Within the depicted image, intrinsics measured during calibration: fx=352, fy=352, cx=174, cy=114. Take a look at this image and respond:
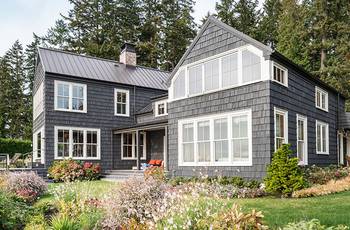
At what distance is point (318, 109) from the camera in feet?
54.4

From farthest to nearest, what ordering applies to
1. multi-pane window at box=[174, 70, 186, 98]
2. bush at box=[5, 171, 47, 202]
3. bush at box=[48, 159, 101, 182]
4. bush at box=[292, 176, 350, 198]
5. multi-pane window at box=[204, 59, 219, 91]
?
bush at box=[48, 159, 101, 182] → multi-pane window at box=[174, 70, 186, 98] → multi-pane window at box=[204, 59, 219, 91] → bush at box=[5, 171, 47, 202] → bush at box=[292, 176, 350, 198]

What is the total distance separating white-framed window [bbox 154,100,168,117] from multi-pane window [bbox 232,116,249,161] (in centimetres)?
762

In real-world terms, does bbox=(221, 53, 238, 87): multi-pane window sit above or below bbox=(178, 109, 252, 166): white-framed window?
above

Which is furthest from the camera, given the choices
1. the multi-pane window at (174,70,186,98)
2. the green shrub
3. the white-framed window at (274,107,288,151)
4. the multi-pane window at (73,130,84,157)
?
the multi-pane window at (73,130,84,157)

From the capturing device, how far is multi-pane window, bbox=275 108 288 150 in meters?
12.4

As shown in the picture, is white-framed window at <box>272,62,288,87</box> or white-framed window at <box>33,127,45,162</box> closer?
white-framed window at <box>272,62,288,87</box>

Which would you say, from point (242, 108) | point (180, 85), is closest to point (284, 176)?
point (242, 108)

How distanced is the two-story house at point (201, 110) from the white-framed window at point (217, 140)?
0.12 ft

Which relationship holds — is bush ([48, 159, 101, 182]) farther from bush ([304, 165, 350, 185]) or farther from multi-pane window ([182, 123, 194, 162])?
bush ([304, 165, 350, 185])

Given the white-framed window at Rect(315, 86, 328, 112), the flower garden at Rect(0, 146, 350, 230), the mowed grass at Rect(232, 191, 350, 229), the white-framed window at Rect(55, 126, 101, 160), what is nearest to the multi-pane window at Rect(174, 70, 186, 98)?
the flower garden at Rect(0, 146, 350, 230)

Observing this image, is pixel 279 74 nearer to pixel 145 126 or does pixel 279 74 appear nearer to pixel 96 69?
pixel 145 126

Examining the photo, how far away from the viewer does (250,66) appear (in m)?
12.6

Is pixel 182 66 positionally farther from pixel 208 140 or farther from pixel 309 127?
pixel 309 127

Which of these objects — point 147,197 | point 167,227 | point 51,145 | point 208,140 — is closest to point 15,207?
point 147,197
